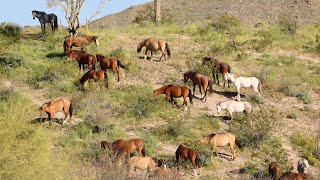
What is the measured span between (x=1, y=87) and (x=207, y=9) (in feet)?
118

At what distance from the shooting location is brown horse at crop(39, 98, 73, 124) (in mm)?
17828

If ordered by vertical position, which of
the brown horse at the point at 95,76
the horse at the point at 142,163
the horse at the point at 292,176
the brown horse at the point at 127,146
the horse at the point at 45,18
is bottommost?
the horse at the point at 292,176

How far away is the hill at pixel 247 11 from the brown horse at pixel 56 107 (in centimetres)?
3056

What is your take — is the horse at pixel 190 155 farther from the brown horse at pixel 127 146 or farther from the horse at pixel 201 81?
the horse at pixel 201 81

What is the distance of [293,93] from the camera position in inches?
898

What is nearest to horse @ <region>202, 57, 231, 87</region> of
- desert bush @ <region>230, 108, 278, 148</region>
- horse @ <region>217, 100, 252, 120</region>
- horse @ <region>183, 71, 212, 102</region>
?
horse @ <region>183, 71, 212, 102</region>

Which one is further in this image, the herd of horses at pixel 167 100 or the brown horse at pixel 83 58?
the brown horse at pixel 83 58

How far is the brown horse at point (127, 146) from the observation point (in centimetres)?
1502

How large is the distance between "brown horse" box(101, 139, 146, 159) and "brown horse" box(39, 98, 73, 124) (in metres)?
3.45

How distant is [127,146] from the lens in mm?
15141

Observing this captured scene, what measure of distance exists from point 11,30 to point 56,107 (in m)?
13.5

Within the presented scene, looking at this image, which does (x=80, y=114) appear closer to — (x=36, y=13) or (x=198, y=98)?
(x=198, y=98)

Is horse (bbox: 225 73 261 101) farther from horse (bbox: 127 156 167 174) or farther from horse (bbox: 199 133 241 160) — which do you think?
horse (bbox: 127 156 167 174)

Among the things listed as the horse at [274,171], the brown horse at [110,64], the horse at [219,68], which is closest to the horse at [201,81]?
the horse at [219,68]
